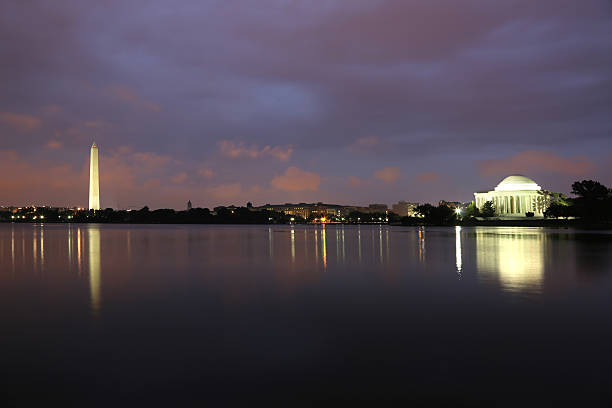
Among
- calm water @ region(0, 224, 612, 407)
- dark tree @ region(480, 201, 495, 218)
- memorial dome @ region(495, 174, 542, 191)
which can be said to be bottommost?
calm water @ region(0, 224, 612, 407)

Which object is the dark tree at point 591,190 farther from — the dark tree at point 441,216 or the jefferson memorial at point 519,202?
the jefferson memorial at point 519,202

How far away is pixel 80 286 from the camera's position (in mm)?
18453

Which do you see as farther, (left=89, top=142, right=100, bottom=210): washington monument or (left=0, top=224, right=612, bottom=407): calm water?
(left=89, top=142, right=100, bottom=210): washington monument

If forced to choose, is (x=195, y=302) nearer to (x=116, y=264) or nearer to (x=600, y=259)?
(x=116, y=264)

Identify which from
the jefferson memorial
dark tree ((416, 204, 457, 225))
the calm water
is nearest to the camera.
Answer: the calm water

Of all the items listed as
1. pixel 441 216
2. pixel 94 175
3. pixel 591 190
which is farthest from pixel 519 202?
pixel 94 175

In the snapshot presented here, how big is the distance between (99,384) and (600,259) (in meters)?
28.6

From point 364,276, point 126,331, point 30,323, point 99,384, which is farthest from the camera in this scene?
point 364,276

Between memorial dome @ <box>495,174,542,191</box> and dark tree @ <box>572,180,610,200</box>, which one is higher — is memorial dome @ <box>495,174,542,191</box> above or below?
above

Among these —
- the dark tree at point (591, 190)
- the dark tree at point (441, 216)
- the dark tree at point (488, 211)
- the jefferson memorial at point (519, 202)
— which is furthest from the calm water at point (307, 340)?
the jefferson memorial at point (519, 202)

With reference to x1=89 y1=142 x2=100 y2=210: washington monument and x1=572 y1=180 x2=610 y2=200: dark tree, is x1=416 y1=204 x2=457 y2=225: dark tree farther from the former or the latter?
x1=89 y1=142 x2=100 y2=210: washington monument

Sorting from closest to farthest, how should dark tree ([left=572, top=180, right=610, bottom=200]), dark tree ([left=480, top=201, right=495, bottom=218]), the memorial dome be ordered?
dark tree ([left=572, top=180, right=610, bottom=200]) → dark tree ([left=480, top=201, right=495, bottom=218]) → the memorial dome

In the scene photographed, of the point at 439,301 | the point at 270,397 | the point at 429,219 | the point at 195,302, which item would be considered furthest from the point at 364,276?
the point at 429,219

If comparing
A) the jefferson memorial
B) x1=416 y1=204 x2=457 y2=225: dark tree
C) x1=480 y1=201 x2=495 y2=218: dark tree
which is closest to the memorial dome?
the jefferson memorial
